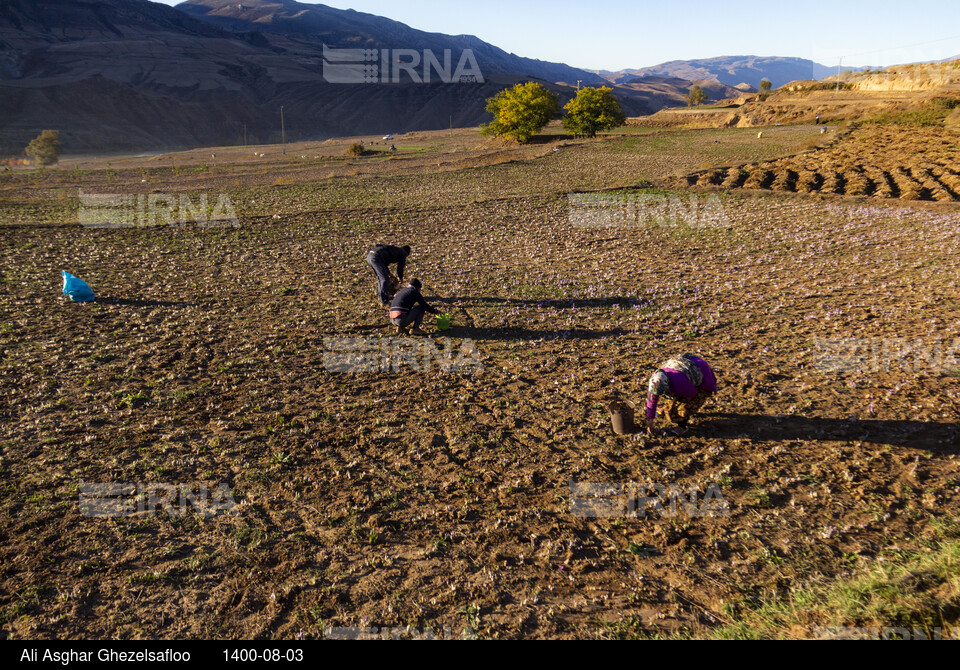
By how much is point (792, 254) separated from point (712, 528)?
16840 mm

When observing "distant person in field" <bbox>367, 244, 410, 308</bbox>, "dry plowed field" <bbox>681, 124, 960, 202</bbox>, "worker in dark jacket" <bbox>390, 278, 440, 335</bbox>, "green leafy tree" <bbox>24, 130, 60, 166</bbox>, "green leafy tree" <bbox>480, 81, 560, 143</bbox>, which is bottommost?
"worker in dark jacket" <bbox>390, 278, 440, 335</bbox>

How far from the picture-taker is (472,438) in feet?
31.4

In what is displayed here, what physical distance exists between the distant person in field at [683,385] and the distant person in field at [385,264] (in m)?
8.88

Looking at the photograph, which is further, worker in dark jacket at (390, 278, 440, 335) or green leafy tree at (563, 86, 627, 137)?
green leafy tree at (563, 86, 627, 137)

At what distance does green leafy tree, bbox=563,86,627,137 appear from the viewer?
8075 cm

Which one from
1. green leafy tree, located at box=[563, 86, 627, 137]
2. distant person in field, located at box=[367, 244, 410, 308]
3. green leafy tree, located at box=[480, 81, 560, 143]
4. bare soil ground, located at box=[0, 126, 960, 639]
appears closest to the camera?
bare soil ground, located at box=[0, 126, 960, 639]

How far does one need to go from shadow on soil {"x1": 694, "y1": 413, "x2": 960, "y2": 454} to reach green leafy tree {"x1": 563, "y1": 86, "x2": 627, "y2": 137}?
8088 cm

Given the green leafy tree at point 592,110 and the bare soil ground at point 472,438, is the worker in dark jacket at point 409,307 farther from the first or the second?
the green leafy tree at point 592,110

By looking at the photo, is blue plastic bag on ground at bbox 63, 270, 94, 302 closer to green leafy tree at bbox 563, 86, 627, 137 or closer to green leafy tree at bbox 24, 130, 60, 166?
green leafy tree at bbox 563, 86, 627, 137

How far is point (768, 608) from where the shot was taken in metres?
5.68

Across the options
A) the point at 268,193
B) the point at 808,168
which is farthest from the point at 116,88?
the point at 808,168

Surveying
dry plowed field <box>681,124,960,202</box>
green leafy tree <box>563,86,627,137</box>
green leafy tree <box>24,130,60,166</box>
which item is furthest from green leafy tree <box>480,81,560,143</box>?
green leafy tree <box>24,130,60,166</box>

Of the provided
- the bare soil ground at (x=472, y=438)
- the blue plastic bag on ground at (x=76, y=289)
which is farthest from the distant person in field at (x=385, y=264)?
the blue plastic bag on ground at (x=76, y=289)

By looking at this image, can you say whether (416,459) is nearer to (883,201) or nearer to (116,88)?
(883,201)
